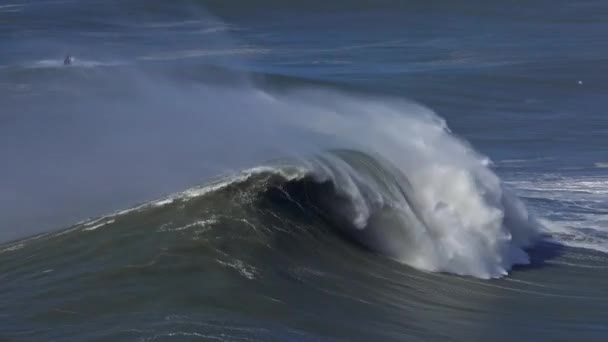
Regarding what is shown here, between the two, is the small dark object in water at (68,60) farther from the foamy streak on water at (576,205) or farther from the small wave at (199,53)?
the foamy streak on water at (576,205)

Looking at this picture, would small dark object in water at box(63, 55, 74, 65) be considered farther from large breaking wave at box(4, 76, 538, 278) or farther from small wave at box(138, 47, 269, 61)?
large breaking wave at box(4, 76, 538, 278)

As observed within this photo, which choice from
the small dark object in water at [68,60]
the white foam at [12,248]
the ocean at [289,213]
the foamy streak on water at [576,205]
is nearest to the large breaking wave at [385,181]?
the ocean at [289,213]

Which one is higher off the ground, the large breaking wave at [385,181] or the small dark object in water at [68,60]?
the large breaking wave at [385,181]

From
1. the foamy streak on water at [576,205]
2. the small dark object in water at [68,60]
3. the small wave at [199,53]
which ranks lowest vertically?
the small wave at [199,53]

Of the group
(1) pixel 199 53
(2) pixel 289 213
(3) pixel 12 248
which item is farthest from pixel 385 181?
(1) pixel 199 53

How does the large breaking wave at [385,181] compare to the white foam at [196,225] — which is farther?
the large breaking wave at [385,181]

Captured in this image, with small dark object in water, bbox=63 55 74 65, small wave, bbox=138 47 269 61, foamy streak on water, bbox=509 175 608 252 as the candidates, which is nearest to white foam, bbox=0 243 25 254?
foamy streak on water, bbox=509 175 608 252

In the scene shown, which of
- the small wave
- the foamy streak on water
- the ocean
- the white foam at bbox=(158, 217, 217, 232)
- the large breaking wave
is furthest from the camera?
the small wave

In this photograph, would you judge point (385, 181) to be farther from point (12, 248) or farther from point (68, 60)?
point (68, 60)

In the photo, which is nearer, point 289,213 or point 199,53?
point 289,213
